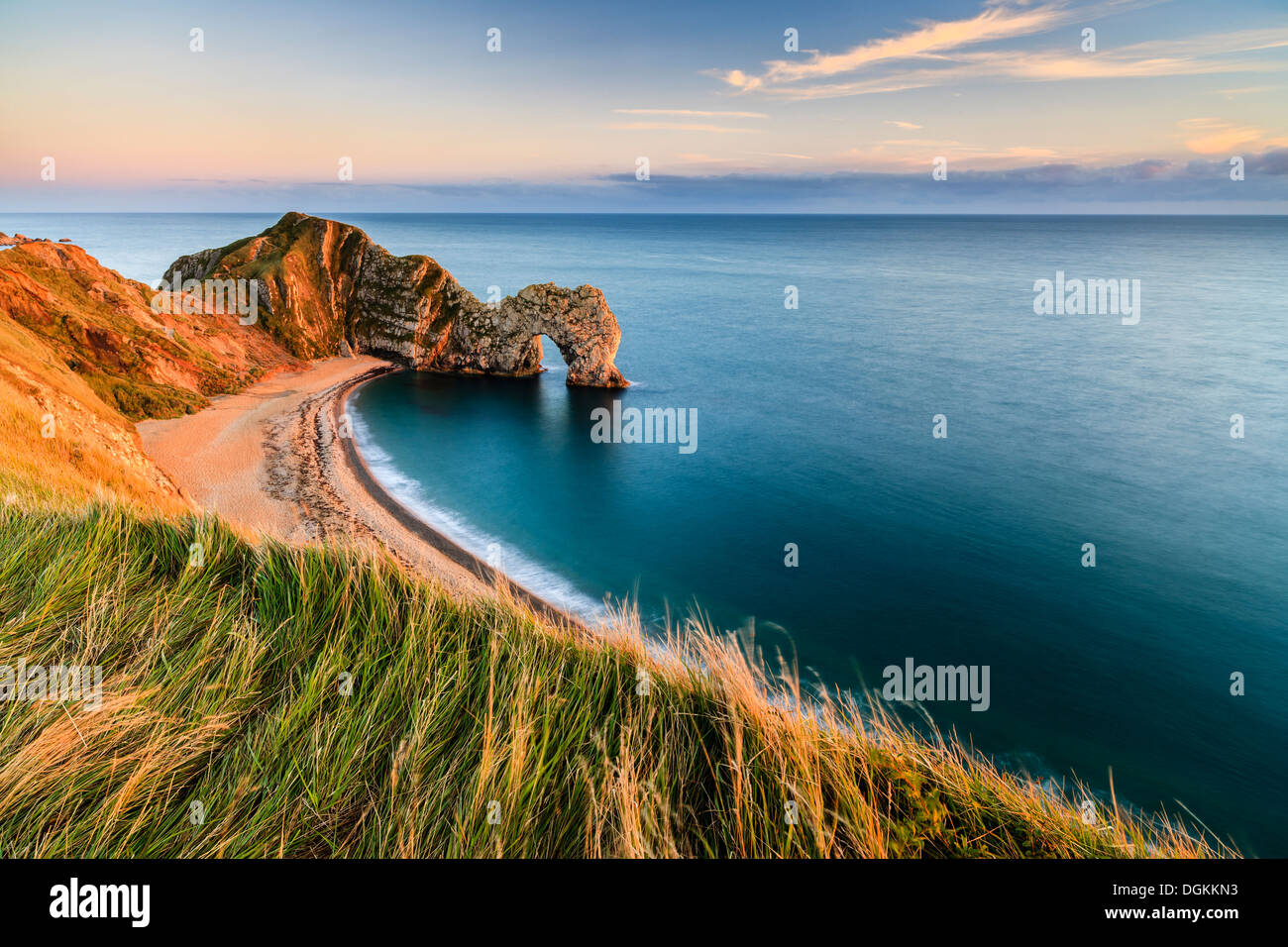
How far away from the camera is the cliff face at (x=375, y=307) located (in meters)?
54.4

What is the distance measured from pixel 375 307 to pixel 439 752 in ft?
205

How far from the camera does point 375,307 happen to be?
5897 centimetres

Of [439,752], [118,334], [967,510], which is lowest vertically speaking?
[967,510]

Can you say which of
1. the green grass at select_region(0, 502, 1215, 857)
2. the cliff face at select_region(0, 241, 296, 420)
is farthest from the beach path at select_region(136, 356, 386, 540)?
the green grass at select_region(0, 502, 1215, 857)

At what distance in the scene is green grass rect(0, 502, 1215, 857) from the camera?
3.02 meters

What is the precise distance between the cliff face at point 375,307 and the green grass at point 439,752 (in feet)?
162

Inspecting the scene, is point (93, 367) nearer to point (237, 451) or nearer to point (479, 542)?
point (237, 451)

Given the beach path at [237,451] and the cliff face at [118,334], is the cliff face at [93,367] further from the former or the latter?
the beach path at [237,451]

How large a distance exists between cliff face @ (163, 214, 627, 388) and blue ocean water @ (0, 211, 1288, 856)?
3.38 meters

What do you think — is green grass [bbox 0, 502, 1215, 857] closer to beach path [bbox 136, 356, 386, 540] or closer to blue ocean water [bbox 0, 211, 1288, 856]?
blue ocean water [bbox 0, 211, 1288, 856]

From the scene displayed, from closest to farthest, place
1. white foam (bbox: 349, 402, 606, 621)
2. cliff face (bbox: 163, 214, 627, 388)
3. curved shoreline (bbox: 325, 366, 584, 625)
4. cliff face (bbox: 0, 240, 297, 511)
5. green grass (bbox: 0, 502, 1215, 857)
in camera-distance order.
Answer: green grass (bbox: 0, 502, 1215, 857) → cliff face (bbox: 0, 240, 297, 511) → curved shoreline (bbox: 325, 366, 584, 625) → white foam (bbox: 349, 402, 606, 621) → cliff face (bbox: 163, 214, 627, 388)

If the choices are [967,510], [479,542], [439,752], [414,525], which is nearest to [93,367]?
[414,525]
